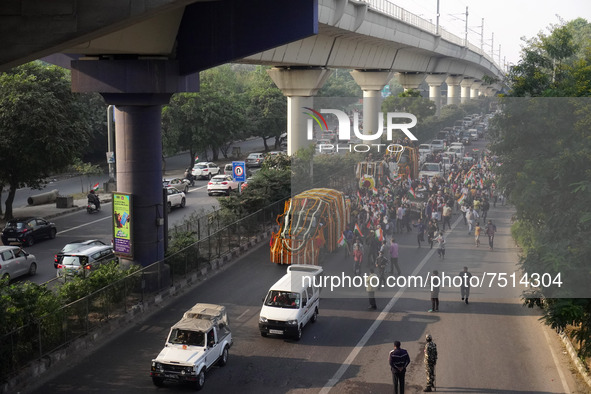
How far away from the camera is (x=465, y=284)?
22938mm

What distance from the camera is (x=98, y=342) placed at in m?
20.5

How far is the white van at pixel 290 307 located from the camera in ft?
67.0

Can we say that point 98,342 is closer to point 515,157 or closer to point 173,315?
point 173,315

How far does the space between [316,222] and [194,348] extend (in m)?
10.0

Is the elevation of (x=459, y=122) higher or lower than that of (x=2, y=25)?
lower

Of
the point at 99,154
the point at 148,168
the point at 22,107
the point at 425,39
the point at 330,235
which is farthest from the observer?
the point at 99,154

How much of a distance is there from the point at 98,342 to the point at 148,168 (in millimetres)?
6446

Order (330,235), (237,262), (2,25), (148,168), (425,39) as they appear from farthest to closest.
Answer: (425,39) → (237,262) → (330,235) → (148,168) → (2,25)

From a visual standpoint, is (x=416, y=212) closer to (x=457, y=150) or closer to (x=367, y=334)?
(x=457, y=150)

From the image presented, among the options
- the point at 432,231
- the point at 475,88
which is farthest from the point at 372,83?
the point at 475,88

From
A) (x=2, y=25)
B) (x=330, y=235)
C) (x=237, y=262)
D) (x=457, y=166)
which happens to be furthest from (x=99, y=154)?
(x=2, y=25)

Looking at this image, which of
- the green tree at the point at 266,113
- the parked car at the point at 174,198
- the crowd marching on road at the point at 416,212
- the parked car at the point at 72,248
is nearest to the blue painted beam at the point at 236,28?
the crowd marching on road at the point at 416,212

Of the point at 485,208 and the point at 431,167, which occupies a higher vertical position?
the point at 431,167

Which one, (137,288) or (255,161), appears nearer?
(137,288)
